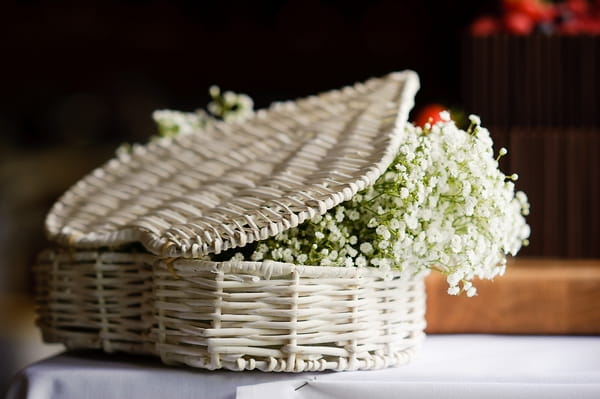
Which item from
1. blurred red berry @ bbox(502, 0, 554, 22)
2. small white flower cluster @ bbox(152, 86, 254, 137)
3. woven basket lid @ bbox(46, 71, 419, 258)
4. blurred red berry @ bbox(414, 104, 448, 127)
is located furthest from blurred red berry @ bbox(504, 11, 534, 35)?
small white flower cluster @ bbox(152, 86, 254, 137)

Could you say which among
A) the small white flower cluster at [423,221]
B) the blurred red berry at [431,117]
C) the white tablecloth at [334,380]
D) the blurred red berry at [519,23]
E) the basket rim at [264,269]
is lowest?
the white tablecloth at [334,380]

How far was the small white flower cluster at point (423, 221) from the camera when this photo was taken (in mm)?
858

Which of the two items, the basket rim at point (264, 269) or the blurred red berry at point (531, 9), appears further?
the blurred red berry at point (531, 9)

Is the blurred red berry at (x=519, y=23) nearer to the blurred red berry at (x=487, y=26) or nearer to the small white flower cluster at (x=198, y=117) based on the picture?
the blurred red berry at (x=487, y=26)

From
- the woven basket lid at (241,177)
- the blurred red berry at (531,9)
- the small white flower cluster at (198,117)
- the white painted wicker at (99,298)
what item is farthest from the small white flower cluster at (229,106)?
the blurred red berry at (531,9)

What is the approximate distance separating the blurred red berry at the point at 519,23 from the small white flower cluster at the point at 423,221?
2.35 ft

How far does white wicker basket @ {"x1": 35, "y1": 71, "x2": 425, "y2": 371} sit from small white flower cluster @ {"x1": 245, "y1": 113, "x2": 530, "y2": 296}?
0.03 metres

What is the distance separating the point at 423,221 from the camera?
2.90ft

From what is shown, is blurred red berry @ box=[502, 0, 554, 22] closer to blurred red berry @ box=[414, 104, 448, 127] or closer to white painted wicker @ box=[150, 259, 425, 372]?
blurred red berry @ box=[414, 104, 448, 127]

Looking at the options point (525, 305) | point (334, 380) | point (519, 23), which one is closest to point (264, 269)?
point (334, 380)

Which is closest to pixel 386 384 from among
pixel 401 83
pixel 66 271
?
pixel 66 271

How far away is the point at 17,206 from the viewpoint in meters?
3.55

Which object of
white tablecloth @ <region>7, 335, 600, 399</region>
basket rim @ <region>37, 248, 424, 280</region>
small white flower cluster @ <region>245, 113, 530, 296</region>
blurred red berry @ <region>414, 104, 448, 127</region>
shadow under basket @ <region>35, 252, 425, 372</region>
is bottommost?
white tablecloth @ <region>7, 335, 600, 399</region>

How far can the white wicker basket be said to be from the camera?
0.82 metres
